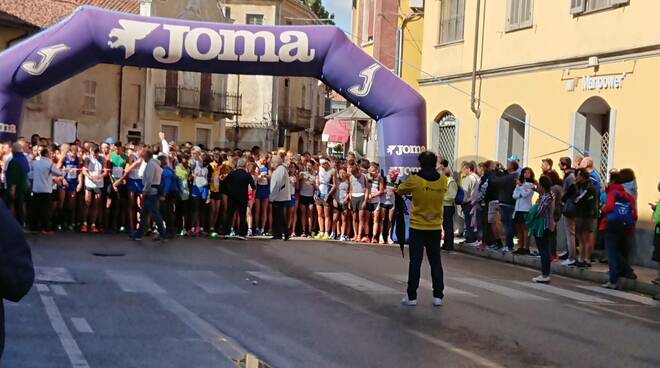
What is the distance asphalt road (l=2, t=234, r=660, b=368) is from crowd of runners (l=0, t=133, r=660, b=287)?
7.03ft

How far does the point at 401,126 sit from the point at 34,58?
6784mm

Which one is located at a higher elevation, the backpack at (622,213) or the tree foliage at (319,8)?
the tree foliage at (319,8)

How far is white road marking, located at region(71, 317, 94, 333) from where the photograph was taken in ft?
31.1

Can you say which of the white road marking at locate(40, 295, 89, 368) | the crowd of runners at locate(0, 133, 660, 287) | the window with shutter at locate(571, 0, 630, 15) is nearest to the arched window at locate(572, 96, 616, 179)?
the crowd of runners at locate(0, 133, 660, 287)

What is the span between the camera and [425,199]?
1245 centimetres

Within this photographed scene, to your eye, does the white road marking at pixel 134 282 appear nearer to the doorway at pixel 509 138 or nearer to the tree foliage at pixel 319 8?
the doorway at pixel 509 138

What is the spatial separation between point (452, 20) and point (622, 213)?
43.5 feet

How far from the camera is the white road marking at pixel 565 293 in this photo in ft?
45.8

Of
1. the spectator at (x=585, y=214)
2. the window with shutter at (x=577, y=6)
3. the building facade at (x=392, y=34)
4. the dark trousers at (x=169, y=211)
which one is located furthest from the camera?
the building facade at (x=392, y=34)

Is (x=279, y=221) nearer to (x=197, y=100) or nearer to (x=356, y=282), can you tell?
(x=356, y=282)

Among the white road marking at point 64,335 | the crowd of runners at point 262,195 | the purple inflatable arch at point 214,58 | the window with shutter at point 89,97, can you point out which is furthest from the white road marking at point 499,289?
the window with shutter at point 89,97

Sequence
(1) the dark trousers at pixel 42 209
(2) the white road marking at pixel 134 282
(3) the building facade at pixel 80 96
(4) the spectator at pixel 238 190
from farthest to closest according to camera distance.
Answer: (3) the building facade at pixel 80 96 < (4) the spectator at pixel 238 190 < (1) the dark trousers at pixel 42 209 < (2) the white road marking at pixel 134 282

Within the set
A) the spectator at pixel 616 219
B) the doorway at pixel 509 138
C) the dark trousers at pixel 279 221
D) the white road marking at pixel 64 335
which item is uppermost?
the doorway at pixel 509 138

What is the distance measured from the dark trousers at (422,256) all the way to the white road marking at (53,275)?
418cm
